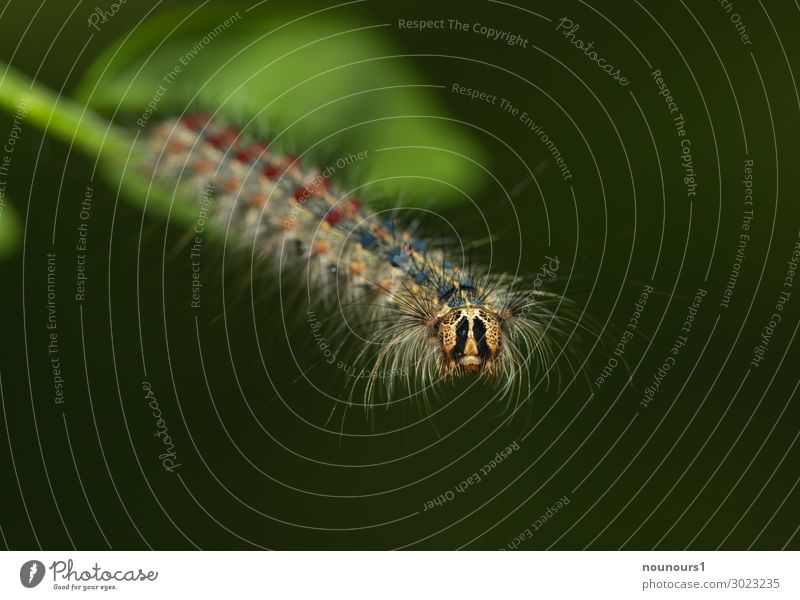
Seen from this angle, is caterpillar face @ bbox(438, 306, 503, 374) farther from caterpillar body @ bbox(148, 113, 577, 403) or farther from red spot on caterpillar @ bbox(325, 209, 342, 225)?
red spot on caterpillar @ bbox(325, 209, 342, 225)

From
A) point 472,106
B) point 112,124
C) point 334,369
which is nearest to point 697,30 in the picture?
point 472,106

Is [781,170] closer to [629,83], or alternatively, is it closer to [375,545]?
[629,83]

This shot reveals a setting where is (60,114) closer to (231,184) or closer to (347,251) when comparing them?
(231,184)

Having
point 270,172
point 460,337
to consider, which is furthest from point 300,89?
point 460,337

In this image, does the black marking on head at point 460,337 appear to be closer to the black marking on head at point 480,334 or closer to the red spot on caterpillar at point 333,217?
the black marking on head at point 480,334

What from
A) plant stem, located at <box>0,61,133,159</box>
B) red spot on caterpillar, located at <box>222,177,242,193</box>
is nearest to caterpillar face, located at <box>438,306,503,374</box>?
red spot on caterpillar, located at <box>222,177,242,193</box>

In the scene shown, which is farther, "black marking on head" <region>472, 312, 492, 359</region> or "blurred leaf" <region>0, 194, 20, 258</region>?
"blurred leaf" <region>0, 194, 20, 258</region>

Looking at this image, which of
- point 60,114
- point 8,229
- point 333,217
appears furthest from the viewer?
point 8,229

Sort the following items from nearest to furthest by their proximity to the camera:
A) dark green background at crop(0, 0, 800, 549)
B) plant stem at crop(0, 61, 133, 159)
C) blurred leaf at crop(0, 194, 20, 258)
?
plant stem at crop(0, 61, 133, 159) → blurred leaf at crop(0, 194, 20, 258) → dark green background at crop(0, 0, 800, 549)
